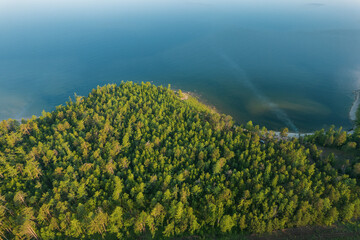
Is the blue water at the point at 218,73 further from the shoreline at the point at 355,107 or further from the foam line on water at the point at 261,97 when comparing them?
the shoreline at the point at 355,107

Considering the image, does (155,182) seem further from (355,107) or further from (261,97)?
(355,107)

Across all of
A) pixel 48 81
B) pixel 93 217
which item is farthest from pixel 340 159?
pixel 48 81

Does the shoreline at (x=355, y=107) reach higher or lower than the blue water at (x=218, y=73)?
lower

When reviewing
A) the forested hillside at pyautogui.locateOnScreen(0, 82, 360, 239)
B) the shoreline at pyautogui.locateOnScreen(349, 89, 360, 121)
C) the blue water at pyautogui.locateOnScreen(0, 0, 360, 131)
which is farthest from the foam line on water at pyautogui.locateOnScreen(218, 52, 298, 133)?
the forested hillside at pyautogui.locateOnScreen(0, 82, 360, 239)

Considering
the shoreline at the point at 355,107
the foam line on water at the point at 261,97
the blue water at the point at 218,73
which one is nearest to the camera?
the shoreline at the point at 355,107

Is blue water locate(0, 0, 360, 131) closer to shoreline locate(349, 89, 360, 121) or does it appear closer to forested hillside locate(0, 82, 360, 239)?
shoreline locate(349, 89, 360, 121)

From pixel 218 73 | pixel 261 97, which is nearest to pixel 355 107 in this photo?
pixel 261 97

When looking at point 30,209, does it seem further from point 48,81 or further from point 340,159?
point 48,81

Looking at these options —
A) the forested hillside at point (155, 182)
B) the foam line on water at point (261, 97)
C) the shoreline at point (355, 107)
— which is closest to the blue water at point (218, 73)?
the foam line on water at point (261, 97)
